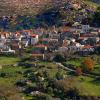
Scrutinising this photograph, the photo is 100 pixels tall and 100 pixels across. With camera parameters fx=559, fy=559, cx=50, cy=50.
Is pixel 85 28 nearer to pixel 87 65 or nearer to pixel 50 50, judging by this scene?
pixel 50 50

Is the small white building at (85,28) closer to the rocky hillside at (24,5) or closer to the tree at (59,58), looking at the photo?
the rocky hillside at (24,5)

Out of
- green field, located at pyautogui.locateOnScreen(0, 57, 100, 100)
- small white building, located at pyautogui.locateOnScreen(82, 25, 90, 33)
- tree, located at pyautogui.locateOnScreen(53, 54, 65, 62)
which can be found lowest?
green field, located at pyautogui.locateOnScreen(0, 57, 100, 100)

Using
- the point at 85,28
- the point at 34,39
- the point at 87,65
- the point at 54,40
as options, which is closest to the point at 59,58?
the point at 87,65

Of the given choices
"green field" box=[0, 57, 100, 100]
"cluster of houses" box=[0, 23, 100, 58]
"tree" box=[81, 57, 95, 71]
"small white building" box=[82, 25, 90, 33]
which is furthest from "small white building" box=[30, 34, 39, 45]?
"tree" box=[81, 57, 95, 71]

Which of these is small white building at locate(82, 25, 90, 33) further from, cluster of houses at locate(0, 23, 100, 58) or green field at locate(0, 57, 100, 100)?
green field at locate(0, 57, 100, 100)

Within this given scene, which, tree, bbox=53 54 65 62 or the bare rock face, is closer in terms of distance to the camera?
tree, bbox=53 54 65 62

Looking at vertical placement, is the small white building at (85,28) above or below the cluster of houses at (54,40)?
above

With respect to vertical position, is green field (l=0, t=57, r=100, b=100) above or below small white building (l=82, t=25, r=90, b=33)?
below

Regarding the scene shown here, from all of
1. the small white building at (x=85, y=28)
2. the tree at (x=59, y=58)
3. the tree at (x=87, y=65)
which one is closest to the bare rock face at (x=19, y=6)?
the small white building at (x=85, y=28)

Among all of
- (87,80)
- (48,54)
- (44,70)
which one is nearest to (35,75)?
(44,70)

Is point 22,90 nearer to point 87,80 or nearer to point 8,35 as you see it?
point 87,80
